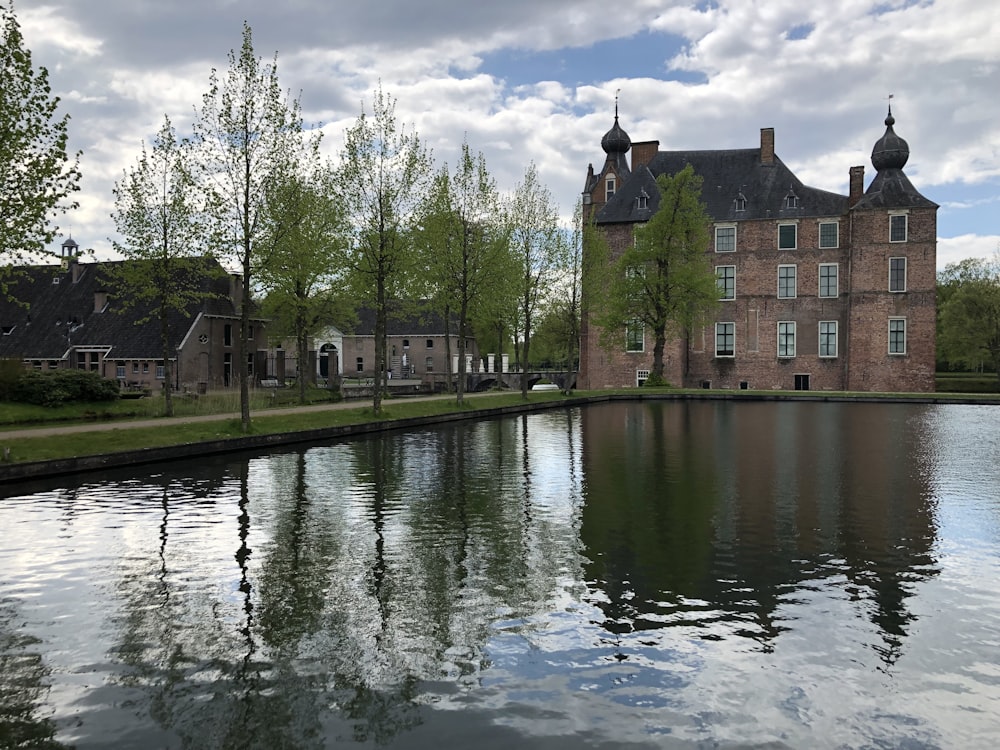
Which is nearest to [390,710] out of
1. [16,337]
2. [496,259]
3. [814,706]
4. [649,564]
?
[814,706]

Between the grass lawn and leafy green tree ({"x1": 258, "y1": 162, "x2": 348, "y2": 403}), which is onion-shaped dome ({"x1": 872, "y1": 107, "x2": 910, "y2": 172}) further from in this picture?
leafy green tree ({"x1": 258, "y1": 162, "x2": 348, "y2": 403})

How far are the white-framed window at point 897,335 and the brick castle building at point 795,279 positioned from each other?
0.07 meters

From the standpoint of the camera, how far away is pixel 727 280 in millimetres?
57406

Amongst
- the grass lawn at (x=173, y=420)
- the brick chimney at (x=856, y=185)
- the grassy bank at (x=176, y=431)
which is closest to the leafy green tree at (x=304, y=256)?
the grass lawn at (x=173, y=420)

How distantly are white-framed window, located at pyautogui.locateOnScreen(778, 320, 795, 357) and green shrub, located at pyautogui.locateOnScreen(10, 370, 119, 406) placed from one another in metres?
45.5

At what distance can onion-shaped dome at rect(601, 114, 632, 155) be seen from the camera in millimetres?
61344

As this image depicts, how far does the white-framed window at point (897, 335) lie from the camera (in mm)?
53781

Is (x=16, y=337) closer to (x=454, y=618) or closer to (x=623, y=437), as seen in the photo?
(x=623, y=437)

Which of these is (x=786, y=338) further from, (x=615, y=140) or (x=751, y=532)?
(x=751, y=532)

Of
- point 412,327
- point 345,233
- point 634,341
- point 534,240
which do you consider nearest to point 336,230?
point 345,233

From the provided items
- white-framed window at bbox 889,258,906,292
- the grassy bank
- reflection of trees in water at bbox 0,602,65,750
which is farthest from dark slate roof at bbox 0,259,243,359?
white-framed window at bbox 889,258,906,292

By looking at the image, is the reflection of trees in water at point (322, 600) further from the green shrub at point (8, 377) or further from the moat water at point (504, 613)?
the green shrub at point (8, 377)

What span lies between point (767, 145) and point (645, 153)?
9.40 metres

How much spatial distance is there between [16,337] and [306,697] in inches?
2339
